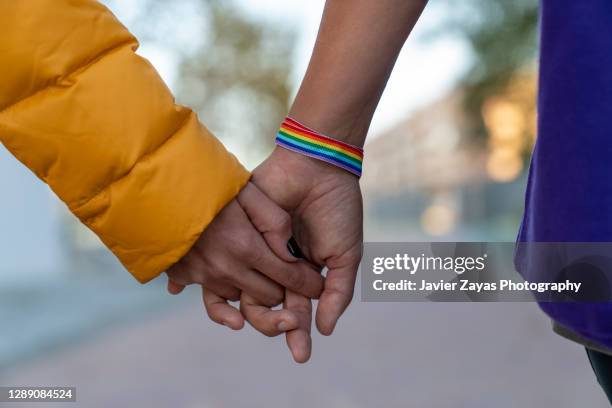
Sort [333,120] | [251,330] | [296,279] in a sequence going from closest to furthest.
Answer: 1. [333,120]
2. [296,279]
3. [251,330]

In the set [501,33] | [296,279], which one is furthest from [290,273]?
[501,33]

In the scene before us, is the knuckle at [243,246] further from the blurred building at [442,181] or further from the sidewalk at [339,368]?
the blurred building at [442,181]

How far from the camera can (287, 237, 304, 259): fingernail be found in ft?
4.94

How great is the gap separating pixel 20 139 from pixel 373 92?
2.06 feet

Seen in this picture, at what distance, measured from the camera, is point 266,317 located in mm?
1537

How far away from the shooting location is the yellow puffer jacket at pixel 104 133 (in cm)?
126

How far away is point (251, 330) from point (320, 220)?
17.4 feet

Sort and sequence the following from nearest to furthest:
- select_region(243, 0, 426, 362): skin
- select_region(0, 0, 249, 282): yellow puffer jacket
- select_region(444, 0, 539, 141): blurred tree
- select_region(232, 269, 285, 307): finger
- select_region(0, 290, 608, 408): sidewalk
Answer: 1. select_region(0, 0, 249, 282): yellow puffer jacket
2. select_region(243, 0, 426, 362): skin
3. select_region(232, 269, 285, 307): finger
4. select_region(0, 290, 608, 408): sidewalk
5. select_region(444, 0, 539, 141): blurred tree

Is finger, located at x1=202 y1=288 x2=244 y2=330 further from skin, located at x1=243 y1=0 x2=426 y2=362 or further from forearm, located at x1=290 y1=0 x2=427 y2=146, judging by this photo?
forearm, located at x1=290 y1=0 x2=427 y2=146

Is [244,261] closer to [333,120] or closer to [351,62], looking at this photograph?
[333,120]

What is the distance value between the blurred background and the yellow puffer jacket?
2752 millimetres

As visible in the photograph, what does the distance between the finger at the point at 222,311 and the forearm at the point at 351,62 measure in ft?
1.34

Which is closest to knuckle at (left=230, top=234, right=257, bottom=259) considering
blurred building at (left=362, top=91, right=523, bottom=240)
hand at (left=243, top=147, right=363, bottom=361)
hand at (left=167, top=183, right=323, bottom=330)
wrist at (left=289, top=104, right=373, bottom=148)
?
hand at (left=167, top=183, right=323, bottom=330)

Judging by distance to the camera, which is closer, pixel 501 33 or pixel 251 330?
pixel 251 330
